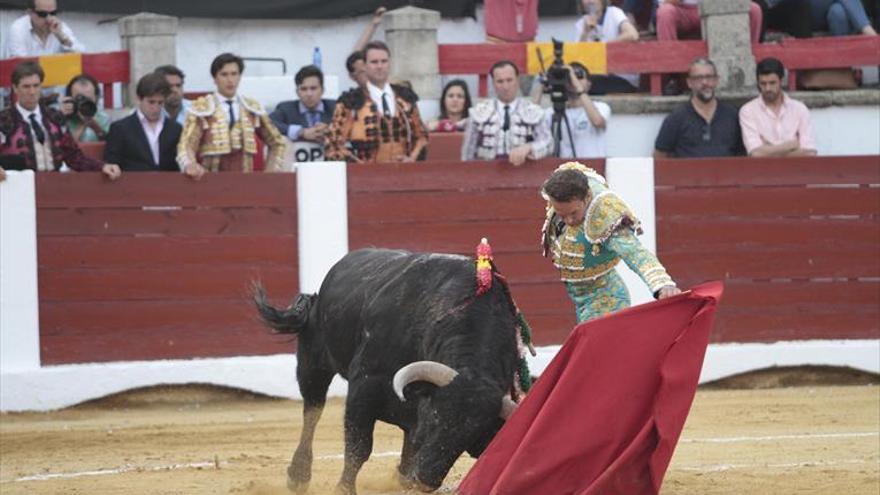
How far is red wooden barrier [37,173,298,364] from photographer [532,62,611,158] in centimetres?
139

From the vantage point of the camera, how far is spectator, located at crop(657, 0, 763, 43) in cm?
1012

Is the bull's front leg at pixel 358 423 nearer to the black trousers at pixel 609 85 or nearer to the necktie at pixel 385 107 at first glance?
the necktie at pixel 385 107

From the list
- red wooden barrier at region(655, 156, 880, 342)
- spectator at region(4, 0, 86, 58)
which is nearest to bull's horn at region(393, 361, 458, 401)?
red wooden barrier at region(655, 156, 880, 342)

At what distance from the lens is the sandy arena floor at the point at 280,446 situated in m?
5.82

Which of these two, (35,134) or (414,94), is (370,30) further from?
(35,134)

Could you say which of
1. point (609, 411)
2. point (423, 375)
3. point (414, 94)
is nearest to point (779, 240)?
point (414, 94)

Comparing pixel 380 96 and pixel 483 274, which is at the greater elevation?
pixel 380 96

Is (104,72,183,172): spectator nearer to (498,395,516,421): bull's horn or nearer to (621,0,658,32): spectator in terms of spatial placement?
(621,0,658,32): spectator

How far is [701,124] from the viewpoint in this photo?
9.12 metres

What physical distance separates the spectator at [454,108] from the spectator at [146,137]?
1.58 meters

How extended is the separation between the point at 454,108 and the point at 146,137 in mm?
1794

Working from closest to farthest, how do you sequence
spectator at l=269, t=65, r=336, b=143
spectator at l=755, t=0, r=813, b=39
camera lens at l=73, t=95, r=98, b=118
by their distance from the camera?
camera lens at l=73, t=95, r=98, b=118 < spectator at l=269, t=65, r=336, b=143 < spectator at l=755, t=0, r=813, b=39

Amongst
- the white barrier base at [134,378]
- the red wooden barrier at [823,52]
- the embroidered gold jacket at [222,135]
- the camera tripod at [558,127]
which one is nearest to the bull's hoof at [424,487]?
the white barrier base at [134,378]

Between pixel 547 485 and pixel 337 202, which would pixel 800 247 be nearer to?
pixel 337 202
